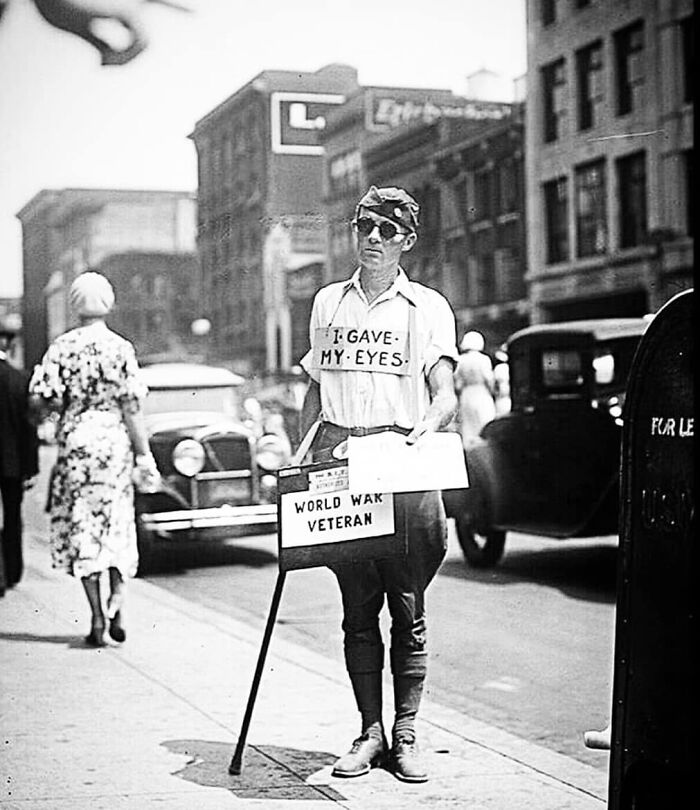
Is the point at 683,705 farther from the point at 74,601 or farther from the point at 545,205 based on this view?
the point at 74,601

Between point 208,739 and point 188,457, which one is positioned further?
point 188,457

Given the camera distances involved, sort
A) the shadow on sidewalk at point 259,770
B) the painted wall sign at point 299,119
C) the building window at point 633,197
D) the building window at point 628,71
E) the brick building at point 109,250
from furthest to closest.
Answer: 1. the building window at point 633,197
2. the building window at point 628,71
3. the brick building at point 109,250
4. the painted wall sign at point 299,119
5. the shadow on sidewalk at point 259,770

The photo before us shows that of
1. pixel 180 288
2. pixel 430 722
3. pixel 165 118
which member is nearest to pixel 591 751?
pixel 430 722

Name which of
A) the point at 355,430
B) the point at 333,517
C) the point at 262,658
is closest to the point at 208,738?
the point at 262,658

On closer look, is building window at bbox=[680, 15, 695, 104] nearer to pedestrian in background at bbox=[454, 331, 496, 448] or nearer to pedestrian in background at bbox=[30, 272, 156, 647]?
pedestrian in background at bbox=[454, 331, 496, 448]

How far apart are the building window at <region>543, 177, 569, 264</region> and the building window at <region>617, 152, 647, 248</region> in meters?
0.27

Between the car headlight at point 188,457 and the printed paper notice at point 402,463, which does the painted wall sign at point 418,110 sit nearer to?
the printed paper notice at point 402,463

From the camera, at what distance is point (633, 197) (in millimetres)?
6457

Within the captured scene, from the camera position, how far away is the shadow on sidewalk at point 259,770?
478cm

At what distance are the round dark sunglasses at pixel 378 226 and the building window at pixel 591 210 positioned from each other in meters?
1.45

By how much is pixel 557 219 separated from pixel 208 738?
2.50 m

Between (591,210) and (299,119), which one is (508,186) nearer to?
(591,210)

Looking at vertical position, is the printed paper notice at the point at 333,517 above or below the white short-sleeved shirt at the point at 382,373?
below

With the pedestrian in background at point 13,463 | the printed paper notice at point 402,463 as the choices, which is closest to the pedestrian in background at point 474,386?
the printed paper notice at point 402,463
